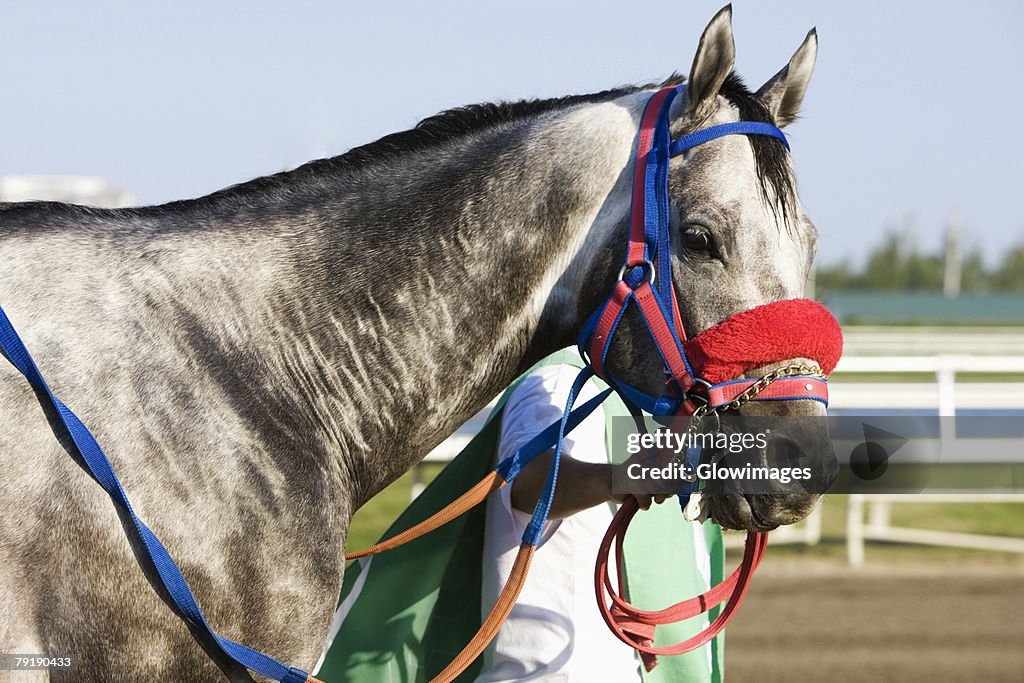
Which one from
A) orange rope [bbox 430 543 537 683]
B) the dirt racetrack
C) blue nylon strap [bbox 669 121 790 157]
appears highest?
blue nylon strap [bbox 669 121 790 157]

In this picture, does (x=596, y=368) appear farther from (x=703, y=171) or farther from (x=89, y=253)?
(x=89, y=253)

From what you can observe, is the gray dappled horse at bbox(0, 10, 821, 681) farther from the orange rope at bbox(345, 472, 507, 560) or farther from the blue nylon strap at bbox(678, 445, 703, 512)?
the orange rope at bbox(345, 472, 507, 560)

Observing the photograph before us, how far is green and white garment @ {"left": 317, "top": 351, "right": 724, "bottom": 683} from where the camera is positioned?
2.73 m

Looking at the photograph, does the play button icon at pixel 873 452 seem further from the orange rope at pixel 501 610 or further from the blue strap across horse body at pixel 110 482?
the blue strap across horse body at pixel 110 482

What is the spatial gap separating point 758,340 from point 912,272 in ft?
159

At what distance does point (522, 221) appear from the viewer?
2.08 metres

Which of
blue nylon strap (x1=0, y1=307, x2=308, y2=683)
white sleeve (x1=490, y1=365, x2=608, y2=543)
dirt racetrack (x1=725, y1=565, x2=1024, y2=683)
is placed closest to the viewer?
blue nylon strap (x1=0, y1=307, x2=308, y2=683)

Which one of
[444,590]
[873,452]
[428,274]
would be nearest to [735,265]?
[873,452]

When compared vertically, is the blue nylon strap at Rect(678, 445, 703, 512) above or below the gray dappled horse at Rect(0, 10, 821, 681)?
below

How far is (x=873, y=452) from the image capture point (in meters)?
2.08

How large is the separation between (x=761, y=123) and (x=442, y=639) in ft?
5.12

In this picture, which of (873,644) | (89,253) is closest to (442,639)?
(89,253)

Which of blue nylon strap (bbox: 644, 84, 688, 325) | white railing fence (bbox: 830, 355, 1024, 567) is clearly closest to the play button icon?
blue nylon strap (bbox: 644, 84, 688, 325)

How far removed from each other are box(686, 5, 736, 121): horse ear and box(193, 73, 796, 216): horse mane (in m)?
0.10
